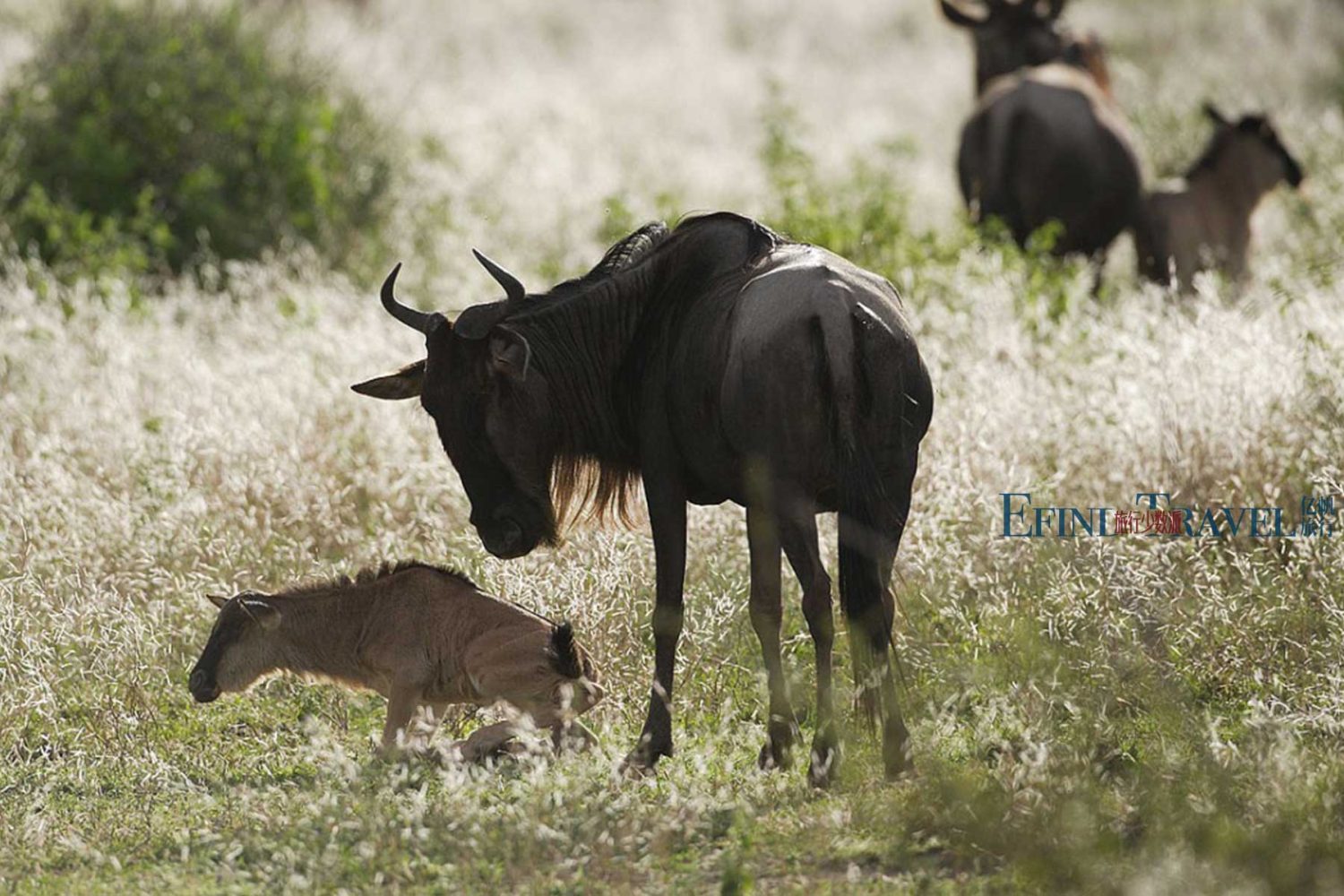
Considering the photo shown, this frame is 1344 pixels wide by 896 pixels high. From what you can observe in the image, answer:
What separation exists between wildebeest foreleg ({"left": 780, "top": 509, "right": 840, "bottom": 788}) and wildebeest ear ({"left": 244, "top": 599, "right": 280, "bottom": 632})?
1.86 meters

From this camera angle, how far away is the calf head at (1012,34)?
15078 mm

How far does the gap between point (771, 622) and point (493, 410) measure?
43.4 inches

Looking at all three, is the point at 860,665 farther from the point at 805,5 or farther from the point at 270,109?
the point at 805,5

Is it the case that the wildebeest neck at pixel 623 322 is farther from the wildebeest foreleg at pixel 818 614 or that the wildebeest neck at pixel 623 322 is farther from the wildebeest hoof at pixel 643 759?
the wildebeest hoof at pixel 643 759

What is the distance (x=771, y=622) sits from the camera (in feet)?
19.9

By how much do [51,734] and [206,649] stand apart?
627 millimetres

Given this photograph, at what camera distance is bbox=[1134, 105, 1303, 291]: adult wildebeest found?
42.2 ft

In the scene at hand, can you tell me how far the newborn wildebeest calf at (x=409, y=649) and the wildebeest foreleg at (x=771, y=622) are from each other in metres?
0.62

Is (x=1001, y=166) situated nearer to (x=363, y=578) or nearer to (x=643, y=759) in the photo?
(x=363, y=578)

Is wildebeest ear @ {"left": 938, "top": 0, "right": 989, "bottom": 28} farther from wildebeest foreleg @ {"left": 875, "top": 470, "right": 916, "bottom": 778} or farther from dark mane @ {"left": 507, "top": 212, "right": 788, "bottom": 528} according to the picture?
wildebeest foreleg @ {"left": 875, "top": 470, "right": 916, "bottom": 778}

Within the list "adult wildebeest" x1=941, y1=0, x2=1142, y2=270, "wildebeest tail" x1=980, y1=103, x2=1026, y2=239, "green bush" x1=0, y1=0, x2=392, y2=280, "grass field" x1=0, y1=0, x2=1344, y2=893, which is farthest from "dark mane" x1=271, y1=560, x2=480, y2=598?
"wildebeest tail" x1=980, y1=103, x2=1026, y2=239

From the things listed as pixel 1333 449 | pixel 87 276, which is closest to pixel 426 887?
pixel 1333 449

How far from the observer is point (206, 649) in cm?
659

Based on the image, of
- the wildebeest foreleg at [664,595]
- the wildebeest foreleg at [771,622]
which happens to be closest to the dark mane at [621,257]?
the wildebeest foreleg at [664,595]
